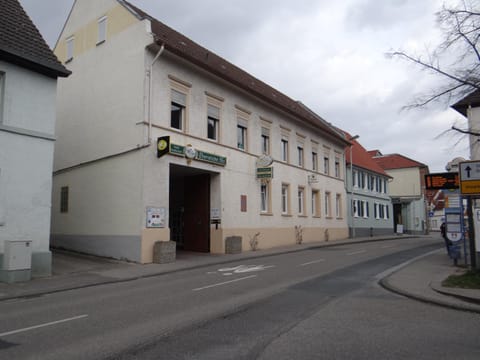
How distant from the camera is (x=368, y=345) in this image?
5.84m

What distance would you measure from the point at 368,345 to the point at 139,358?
2.95 meters

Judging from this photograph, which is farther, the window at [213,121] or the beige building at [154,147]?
the window at [213,121]

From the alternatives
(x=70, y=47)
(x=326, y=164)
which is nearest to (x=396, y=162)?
(x=326, y=164)

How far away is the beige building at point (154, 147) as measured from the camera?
58.6ft

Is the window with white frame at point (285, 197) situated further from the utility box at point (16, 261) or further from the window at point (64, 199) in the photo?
the utility box at point (16, 261)

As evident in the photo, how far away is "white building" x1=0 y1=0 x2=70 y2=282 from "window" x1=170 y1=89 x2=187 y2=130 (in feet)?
18.0

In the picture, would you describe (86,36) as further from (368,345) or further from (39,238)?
(368,345)

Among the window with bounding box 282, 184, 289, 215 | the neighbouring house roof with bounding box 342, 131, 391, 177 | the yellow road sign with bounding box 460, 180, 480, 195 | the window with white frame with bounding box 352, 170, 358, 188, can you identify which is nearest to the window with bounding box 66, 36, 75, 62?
the window with bounding box 282, 184, 289, 215

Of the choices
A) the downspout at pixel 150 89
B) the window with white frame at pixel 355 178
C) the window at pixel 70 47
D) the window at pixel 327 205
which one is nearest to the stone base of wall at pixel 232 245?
the downspout at pixel 150 89

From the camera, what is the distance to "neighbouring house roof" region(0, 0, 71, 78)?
1366 cm

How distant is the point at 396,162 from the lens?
6294cm

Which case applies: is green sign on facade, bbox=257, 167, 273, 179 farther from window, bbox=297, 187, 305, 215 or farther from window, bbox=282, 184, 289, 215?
window, bbox=297, 187, 305, 215

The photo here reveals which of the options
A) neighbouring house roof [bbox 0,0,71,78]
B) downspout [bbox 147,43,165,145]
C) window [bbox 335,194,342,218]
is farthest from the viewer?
window [bbox 335,194,342,218]

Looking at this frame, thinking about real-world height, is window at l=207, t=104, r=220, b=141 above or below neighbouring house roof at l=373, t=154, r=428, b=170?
below
